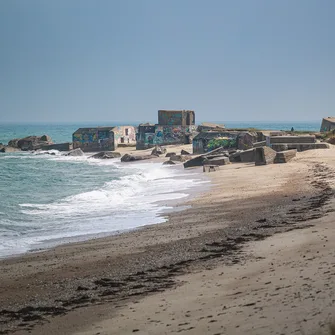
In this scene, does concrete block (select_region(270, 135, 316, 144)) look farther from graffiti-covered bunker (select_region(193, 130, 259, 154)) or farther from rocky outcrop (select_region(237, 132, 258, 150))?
rocky outcrop (select_region(237, 132, 258, 150))

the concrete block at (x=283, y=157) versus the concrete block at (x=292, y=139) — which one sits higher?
the concrete block at (x=292, y=139)

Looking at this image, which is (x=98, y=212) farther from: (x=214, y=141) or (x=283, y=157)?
(x=214, y=141)

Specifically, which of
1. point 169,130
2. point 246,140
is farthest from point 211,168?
point 169,130

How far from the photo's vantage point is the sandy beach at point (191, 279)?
6078mm

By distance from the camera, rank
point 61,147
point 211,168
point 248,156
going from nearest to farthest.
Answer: point 211,168
point 248,156
point 61,147

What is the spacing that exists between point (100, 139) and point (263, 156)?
37.0m

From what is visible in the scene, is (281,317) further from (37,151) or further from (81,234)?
(37,151)

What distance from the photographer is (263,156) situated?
30.7 m

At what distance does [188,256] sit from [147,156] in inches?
1593

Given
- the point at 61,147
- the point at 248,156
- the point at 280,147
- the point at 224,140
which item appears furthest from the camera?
the point at 61,147

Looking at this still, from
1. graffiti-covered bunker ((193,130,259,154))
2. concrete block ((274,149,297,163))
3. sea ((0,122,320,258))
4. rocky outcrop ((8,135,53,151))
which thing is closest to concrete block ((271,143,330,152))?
concrete block ((274,149,297,163))

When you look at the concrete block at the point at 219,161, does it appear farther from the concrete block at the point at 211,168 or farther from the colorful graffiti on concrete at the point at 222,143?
the colorful graffiti on concrete at the point at 222,143

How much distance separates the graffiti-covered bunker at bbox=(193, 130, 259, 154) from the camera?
44.1m

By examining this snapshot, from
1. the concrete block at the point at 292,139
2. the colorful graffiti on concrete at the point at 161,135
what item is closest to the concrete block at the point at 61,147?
the colorful graffiti on concrete at the point at 161,135
